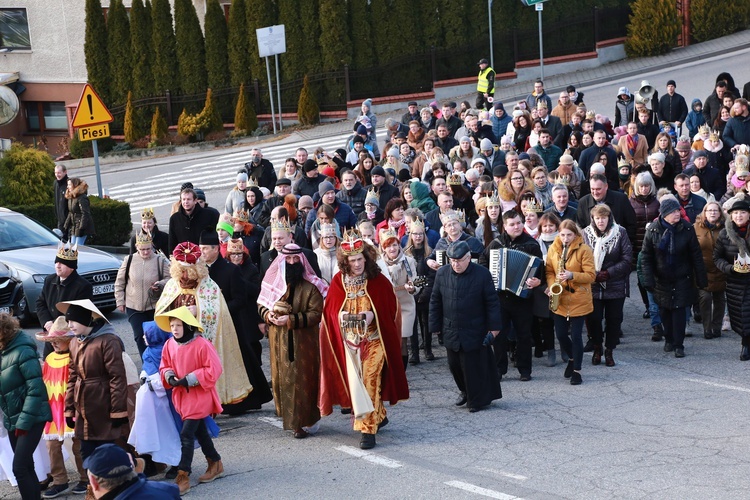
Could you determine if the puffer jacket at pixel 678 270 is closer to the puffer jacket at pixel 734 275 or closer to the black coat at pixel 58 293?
the puffer jacket at pixel 734 275

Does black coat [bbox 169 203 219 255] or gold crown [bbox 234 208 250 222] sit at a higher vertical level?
gold crown [bbox 234 208 250 222]

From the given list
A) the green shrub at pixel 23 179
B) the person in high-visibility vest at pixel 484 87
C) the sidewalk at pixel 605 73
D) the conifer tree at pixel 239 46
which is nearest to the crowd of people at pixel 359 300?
the green shrub at pixel 23 179

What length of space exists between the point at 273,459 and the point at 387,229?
14.2 feet

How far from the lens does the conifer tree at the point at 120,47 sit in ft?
128

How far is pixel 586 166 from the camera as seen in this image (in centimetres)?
1800

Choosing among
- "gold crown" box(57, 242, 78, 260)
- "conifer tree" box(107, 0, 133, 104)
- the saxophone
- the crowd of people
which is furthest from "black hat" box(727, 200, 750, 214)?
"conifer tree" box(107, 0, 133, 104)

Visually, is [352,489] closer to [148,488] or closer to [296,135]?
[148,488]

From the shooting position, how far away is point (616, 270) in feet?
42.1

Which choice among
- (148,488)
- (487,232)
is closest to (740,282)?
(487,232)

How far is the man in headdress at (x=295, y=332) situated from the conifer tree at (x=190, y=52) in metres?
28.6

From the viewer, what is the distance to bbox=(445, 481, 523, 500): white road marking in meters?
9.02

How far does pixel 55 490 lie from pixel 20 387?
1.25 m

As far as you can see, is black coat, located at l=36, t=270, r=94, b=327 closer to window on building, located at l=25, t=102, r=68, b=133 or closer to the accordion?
the accordion

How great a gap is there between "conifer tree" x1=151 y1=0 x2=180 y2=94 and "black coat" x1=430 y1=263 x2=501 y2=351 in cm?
2891
